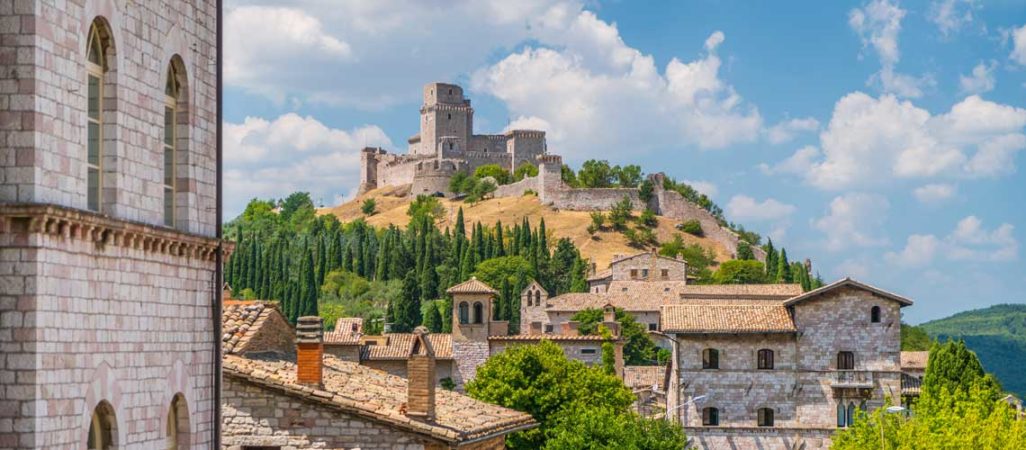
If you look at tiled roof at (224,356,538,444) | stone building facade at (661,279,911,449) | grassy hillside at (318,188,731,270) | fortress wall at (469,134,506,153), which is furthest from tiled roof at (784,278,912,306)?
fortress wall at (469,134,506,153)

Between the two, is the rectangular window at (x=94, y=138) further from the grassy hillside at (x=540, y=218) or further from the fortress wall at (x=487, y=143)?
the fortress wall at (x=487, y=143)

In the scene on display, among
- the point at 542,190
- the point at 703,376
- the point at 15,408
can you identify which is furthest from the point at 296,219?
Answer: the point at 15,408

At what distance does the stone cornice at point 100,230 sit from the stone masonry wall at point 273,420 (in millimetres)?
5857

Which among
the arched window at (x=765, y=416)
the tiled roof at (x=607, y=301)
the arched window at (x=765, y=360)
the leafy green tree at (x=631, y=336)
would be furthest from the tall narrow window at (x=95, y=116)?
the tiled roof at (x=607, y=301)

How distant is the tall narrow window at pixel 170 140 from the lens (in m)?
16.0

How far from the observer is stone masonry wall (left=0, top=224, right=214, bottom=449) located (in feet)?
39.5

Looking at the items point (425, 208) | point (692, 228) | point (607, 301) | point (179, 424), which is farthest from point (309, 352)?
point (425, 208)

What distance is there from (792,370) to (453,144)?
132 metres

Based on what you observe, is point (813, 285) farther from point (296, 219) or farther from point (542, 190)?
point (296, 219)

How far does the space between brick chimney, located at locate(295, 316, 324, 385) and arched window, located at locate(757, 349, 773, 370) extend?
37.7 meters

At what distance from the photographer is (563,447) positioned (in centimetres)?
4278

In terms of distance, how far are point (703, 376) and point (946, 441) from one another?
24.0 metres

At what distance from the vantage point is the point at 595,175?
170500 mm

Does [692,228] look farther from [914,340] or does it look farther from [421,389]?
[421,389]
